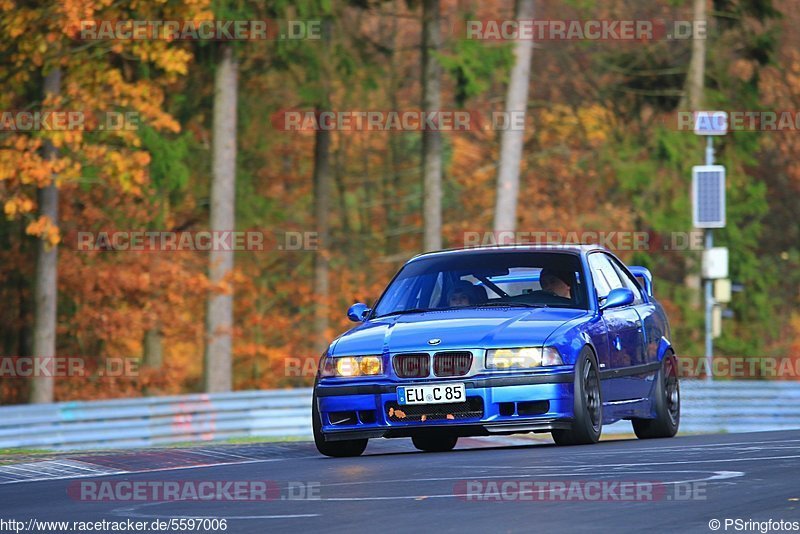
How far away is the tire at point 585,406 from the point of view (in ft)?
41.4

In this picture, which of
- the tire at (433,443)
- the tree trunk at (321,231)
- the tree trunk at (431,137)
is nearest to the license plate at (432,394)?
the tire at (433,443)

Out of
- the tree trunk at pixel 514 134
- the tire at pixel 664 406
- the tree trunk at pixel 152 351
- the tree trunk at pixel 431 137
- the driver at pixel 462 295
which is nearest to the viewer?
the driver at pixel 462 295

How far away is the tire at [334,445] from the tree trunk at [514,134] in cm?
1988

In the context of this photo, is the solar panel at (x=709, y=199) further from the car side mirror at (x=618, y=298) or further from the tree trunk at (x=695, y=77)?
the car side mirror at (x=618, y=298)

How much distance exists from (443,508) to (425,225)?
29507 mm

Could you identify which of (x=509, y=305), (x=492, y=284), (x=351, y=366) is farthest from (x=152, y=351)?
(x=351, y=366)

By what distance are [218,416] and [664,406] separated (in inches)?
404

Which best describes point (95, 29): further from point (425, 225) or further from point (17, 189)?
point (425, 225)

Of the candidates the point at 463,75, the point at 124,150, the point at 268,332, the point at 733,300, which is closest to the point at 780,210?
the point at 733,300

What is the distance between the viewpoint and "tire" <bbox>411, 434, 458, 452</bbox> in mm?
14688

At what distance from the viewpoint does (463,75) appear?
33844 mm

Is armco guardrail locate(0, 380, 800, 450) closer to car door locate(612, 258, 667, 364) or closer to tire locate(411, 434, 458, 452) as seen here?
car door locate(612, 258, 667, 364)

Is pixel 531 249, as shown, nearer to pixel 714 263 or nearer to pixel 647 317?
pixel 647 317

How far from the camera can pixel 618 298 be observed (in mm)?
13617
